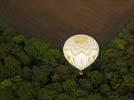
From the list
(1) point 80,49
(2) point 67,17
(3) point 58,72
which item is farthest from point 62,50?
(1) point 80,49

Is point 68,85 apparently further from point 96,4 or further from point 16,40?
point 96,4

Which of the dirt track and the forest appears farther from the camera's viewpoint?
the dirt track

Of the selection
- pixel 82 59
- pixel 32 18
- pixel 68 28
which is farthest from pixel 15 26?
pixel 82 59

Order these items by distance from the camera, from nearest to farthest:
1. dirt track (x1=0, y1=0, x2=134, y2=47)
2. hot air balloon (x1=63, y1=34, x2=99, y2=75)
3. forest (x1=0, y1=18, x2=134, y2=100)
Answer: hot air balloon (x1=63, y1=34, x2=99, y2=75) < forest (x1=0, y1=18, x2=134, y2=100) < dirt track (x1=0, y1=0, x2=134, y2=47)

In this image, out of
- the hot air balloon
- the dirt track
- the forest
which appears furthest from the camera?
the dirt track

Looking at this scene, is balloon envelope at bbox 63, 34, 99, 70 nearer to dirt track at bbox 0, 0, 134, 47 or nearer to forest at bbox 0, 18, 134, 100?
forest at bbox 0, 18, 134, 100

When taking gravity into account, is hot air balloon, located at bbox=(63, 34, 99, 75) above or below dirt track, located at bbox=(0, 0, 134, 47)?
below

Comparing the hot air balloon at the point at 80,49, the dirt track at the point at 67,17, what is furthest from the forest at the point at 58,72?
the hot air balloon at the point at 80,49

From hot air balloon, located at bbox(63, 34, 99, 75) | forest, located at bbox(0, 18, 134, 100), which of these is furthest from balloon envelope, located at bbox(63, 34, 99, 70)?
forest, located at bbox(0, 18, 134, 100)

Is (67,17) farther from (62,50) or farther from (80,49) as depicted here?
(80,49)
